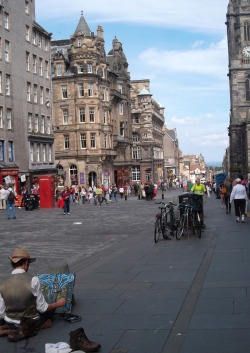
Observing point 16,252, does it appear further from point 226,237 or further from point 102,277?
point 226,237

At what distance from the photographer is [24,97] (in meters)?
53.0

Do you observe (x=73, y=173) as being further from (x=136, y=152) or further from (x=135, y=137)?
(x=135, y=137)

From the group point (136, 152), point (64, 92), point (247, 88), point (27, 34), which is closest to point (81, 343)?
point (27, 34)

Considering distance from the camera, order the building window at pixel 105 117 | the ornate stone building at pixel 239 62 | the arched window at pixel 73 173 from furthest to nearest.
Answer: the ornate stone building at pixel 239 62
the building window at pixel 105 117
the arched window at pixel 73 173

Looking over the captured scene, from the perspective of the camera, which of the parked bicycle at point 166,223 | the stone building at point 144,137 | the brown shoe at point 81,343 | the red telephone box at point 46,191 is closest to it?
the brown shoe at point 81,343

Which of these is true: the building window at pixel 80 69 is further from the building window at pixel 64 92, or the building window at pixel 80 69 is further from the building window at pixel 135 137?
the building window at pixel 135 137

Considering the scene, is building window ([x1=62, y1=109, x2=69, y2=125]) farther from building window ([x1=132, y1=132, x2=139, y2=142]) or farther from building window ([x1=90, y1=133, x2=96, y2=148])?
building window ([x1=132, y1=132, x2=139, y2=142])

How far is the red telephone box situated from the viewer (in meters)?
40.1

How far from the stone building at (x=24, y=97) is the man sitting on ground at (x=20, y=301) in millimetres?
40027

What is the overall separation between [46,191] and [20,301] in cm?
3414

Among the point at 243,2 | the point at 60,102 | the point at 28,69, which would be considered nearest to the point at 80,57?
the point at 60,102

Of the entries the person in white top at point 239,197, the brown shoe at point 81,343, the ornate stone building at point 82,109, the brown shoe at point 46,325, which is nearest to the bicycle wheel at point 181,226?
the person in white top at point 239,197

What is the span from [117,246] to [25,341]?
895 cm

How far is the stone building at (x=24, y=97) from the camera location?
4875cm
